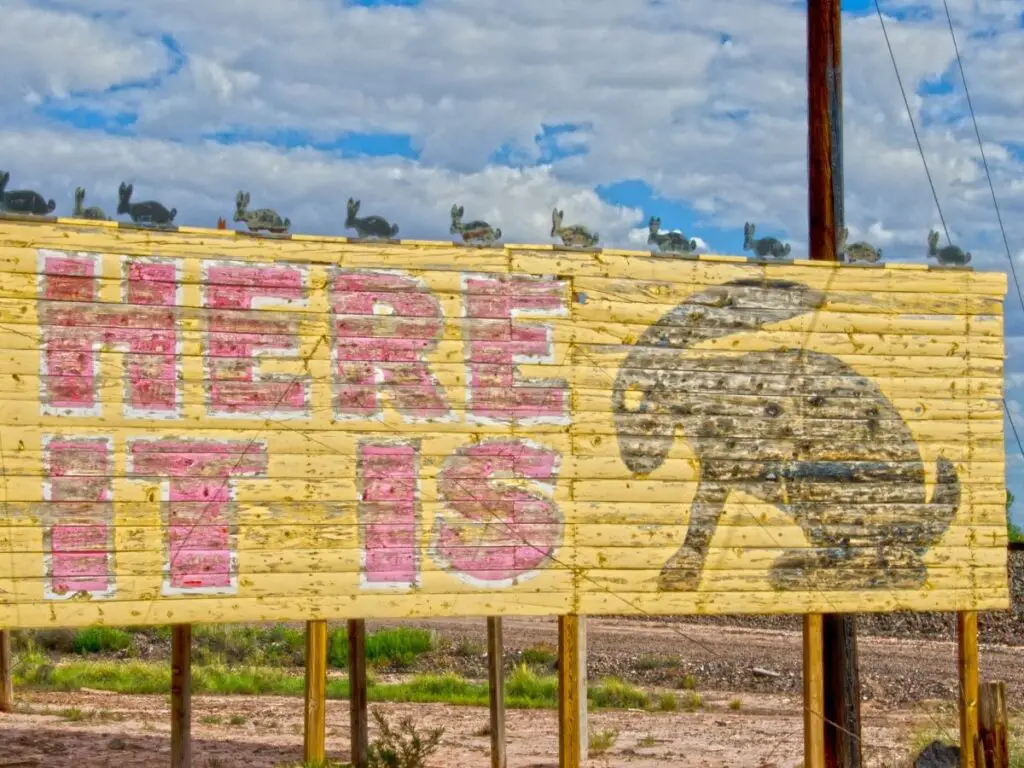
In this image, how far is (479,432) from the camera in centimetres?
1080

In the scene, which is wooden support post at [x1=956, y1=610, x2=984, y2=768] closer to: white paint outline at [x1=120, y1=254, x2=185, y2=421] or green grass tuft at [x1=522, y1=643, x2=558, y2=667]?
white paint outline at [x1=120, y1=254, x2=185, y2=421]

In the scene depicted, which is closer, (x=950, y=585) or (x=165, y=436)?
(x=165, y=436)

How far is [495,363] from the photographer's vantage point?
35.7ft

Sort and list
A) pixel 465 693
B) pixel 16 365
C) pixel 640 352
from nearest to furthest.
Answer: pixel 16 365 → pixel 640 352 → pixel 465 693

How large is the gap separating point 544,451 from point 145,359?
10.1 feet

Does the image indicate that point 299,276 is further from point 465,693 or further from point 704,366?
point 465,693

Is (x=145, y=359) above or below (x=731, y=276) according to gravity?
below

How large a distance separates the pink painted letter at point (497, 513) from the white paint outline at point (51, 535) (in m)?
2.35

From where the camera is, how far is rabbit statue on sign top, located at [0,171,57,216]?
9.95 metres

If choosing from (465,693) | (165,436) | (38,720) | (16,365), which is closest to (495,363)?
(165,436)

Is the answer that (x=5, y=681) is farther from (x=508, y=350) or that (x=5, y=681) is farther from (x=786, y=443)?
(x=786, y=443)

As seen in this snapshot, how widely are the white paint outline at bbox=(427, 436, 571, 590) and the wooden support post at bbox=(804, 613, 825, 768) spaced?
2313 mm

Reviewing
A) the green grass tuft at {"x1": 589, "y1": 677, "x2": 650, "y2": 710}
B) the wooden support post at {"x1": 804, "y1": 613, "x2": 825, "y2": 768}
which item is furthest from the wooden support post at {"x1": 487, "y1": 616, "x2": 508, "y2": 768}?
the green grass tuft at {"x1": 589, "y1": 677, "x2": 650, "y2": 710}

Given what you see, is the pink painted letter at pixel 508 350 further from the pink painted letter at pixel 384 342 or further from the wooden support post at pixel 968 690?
the wooden support post at pixel 968 690
